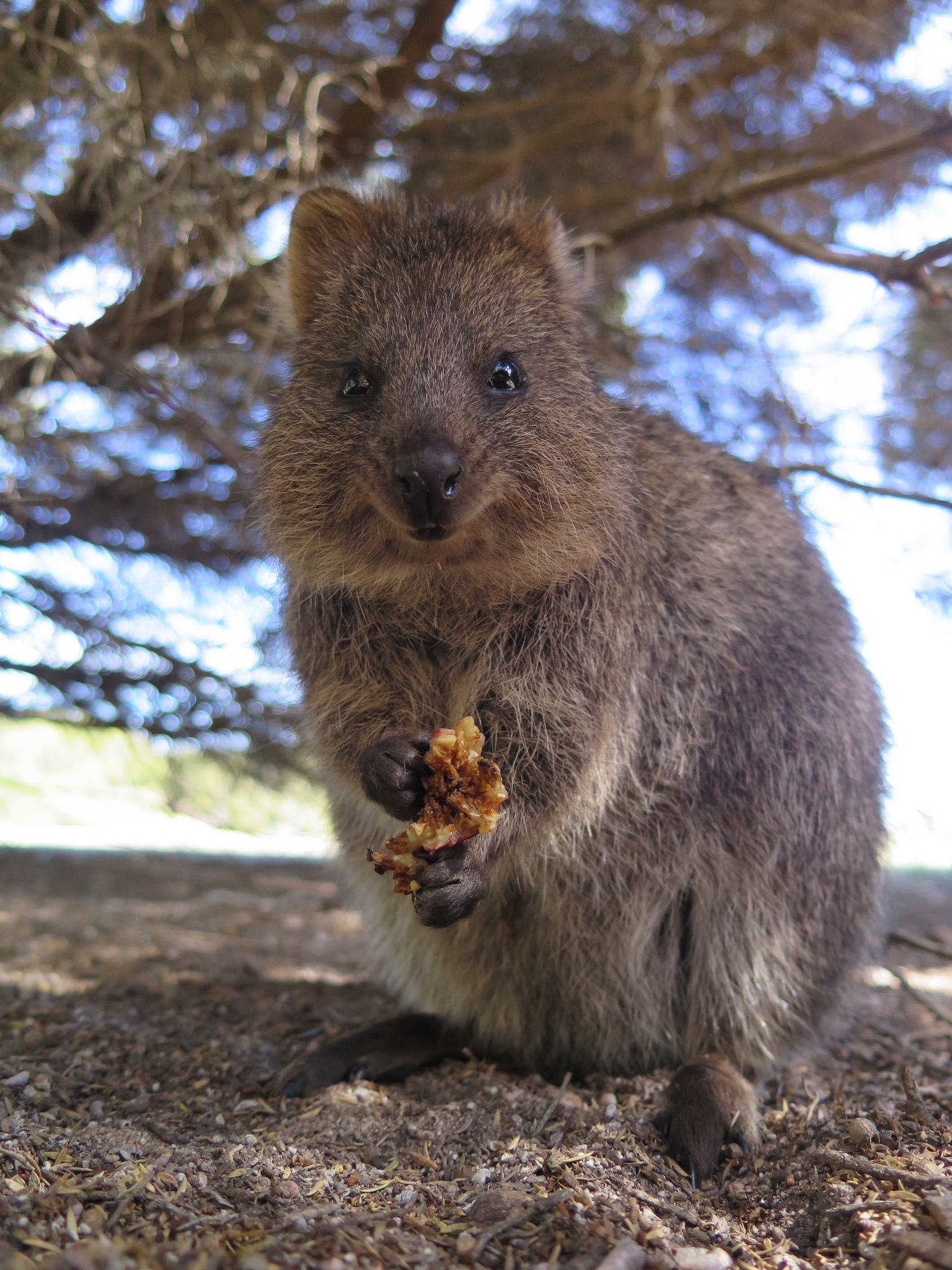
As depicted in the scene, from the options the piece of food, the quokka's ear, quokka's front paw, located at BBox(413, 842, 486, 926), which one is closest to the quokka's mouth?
the piece of food

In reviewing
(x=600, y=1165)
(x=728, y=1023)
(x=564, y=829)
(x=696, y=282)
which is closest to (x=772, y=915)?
(x=728, y=1023)

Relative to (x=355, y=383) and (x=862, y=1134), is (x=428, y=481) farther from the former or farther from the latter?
(x=862, y=1134)

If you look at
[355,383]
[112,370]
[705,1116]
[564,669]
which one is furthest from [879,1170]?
[112,370]

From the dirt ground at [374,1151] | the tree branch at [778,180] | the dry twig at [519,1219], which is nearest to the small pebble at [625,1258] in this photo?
the dirt ground at [374,1151]

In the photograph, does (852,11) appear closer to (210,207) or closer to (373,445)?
(210,207)

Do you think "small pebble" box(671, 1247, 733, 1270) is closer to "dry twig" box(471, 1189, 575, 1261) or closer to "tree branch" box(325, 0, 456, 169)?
"dry twig" box(471, 1189, 575, 1261)

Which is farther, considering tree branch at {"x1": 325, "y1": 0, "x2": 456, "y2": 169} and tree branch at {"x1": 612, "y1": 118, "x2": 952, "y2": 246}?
tree branch at {"x1": 325, "y1": 0, "x2": 456, "y2": 169}
